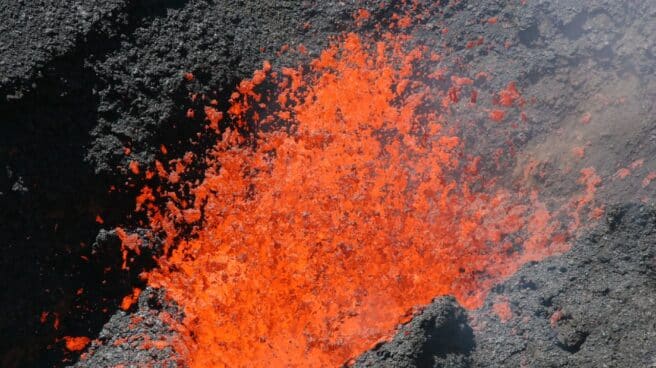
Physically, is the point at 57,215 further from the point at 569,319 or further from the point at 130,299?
the point at 569,319

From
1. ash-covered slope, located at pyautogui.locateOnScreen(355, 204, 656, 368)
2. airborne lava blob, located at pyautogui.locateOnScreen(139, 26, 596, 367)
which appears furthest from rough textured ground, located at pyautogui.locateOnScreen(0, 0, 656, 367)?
airborne lava blob, located at pyautogui.locateOnScreen(139, 26, 596, 367)

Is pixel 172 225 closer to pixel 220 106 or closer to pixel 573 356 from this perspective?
pixel 220 106

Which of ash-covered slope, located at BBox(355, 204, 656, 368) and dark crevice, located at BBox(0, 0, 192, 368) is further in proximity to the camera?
dark crevice, located at BBox(0, 0, 192, 368)

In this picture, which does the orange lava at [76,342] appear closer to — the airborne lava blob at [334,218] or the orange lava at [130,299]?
the orange lava at [130,299]

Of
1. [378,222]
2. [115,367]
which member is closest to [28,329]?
[115,367]

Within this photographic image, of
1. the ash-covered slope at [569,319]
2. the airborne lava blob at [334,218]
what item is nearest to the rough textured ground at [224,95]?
the ash-covered slope at [569,319]

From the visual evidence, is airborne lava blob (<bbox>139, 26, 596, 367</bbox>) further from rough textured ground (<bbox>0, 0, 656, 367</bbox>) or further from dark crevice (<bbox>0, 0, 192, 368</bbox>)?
dark crevice (<bbox>0, 0, 192, 368</bbox>)

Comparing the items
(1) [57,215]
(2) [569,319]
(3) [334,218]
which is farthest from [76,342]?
(2) [569,319]
